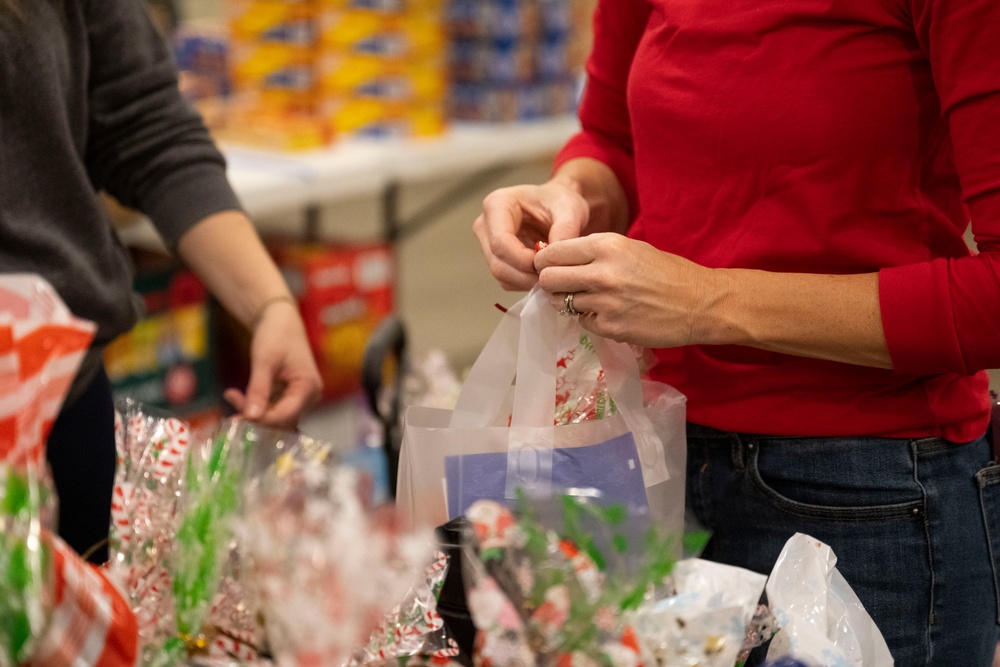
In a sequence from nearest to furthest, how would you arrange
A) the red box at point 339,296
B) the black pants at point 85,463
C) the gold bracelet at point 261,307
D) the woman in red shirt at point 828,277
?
the woman in red shirt at point 828,277 < the black pants at point 85,463 < the gold bracelet at point 261,307 < the red box at point 339,296

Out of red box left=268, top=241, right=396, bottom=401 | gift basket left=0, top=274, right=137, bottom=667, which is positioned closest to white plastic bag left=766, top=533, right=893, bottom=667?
gift basket left=0, top=274, right=137, bottom=667

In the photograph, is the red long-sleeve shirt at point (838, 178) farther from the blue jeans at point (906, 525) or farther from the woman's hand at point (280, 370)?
the woman's hand at point (280, 370)

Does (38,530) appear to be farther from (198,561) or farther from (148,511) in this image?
(148,511)

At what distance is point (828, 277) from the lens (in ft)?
3.26

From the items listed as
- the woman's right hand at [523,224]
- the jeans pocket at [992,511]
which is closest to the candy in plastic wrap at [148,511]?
the woman's right hand at [523,224]

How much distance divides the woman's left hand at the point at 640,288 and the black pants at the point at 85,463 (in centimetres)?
64

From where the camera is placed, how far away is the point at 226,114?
125 inches

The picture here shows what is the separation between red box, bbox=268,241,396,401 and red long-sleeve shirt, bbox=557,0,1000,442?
2.13 metres

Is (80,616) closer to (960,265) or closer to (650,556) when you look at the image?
(650,556)

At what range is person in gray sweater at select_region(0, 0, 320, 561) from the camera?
3.73 ft

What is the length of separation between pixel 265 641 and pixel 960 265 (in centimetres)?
67

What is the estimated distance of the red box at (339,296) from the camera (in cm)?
316

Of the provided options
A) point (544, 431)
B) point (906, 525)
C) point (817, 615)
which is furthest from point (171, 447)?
point (906, 525)

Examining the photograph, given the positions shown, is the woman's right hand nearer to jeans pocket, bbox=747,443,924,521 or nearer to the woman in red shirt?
the woman in red shirt
